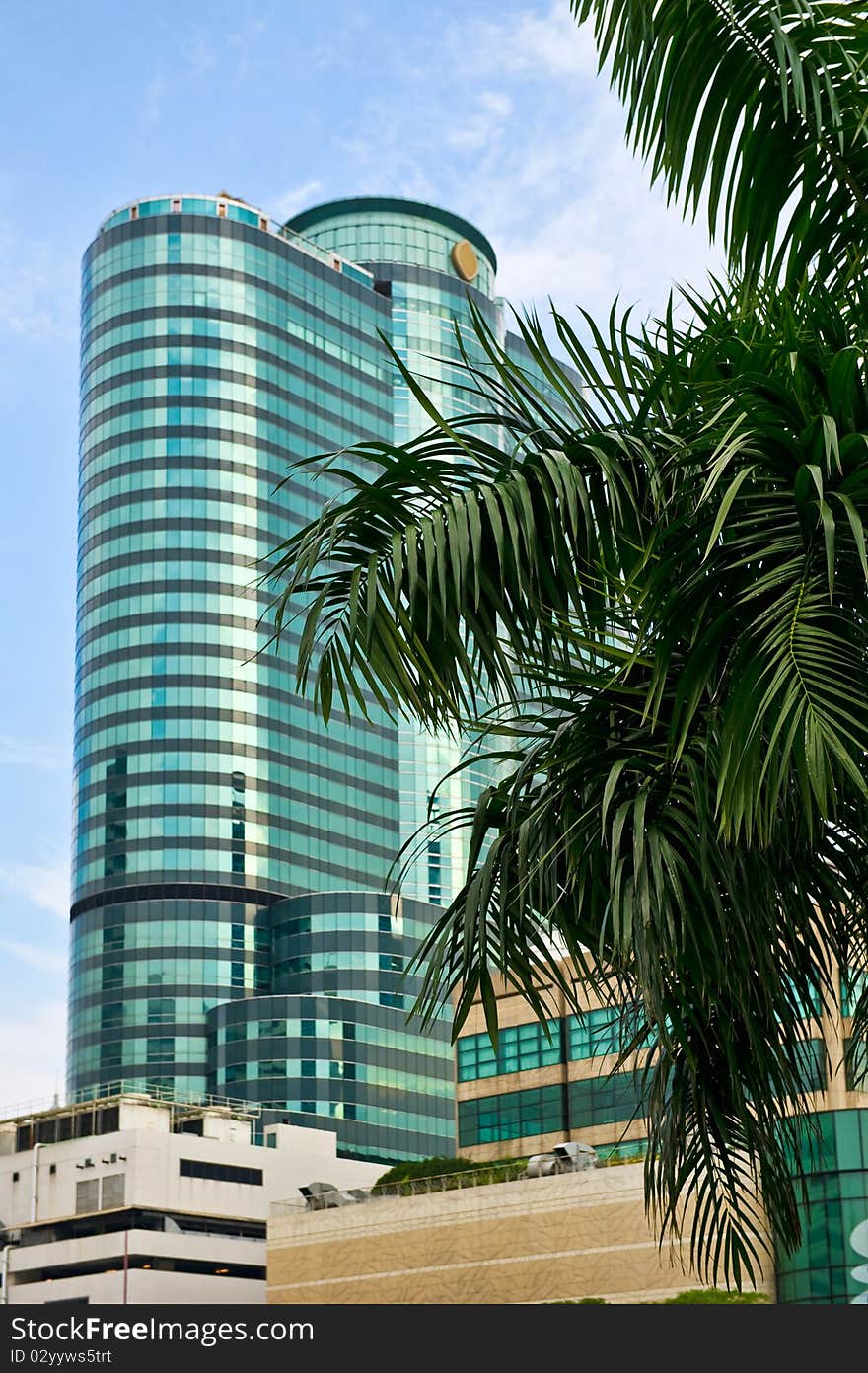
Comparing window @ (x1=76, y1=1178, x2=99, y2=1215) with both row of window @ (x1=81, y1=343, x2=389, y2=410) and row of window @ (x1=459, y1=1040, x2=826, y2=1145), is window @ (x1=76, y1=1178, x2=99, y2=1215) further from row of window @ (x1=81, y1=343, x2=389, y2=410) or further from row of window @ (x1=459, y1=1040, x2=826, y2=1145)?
row of window @ (x1=81, y1=343, x2=389, y2=410)

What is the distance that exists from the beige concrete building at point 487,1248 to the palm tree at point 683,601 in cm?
5039

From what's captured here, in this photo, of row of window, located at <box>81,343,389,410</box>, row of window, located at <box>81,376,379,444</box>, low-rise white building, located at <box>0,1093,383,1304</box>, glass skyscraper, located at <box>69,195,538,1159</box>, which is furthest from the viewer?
row of window, located at <box>81,343,389,410</box>

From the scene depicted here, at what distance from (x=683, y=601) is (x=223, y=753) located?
469 feet

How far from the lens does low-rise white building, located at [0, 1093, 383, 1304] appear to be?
90.7m

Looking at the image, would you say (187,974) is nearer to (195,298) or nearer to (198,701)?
(198,701)

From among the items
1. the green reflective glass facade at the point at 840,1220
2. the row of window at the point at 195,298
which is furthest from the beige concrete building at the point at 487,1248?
the row of window at the point at 195,298

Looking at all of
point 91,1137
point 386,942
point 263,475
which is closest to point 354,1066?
point 386,942

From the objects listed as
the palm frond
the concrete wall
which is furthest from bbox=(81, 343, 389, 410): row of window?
the palm frond

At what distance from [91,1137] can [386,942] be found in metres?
46.0

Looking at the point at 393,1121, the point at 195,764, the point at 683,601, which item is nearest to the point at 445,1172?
the point at 393,1121

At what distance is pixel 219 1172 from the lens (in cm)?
9794

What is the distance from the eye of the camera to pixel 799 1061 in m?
8.72

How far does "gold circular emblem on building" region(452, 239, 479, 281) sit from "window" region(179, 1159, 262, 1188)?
121m
